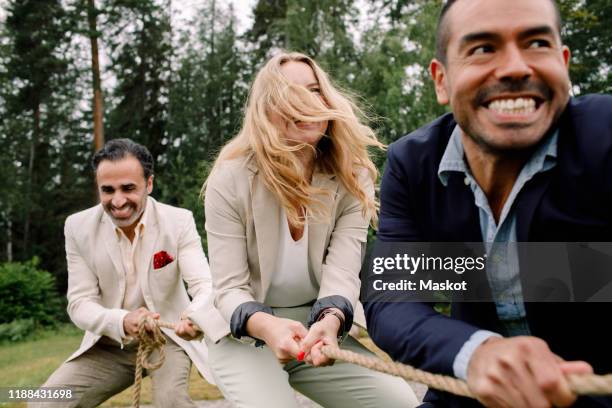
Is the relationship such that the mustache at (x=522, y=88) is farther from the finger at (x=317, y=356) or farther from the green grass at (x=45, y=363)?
the green grass at (x=45, y=363)

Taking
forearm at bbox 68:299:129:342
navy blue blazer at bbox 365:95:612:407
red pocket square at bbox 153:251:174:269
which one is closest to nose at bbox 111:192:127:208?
red pocket square at bbox 153:251:174:269

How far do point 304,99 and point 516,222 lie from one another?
1.35 m

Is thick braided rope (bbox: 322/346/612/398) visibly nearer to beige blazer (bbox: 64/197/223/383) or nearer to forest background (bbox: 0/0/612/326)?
beige blazer (bbox: 64/197/223/383)

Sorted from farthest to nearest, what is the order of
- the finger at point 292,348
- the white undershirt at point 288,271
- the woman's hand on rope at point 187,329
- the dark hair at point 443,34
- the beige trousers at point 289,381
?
the woman's hand on rope at point 187,329, the white undershirt at point 288,271, the beige trousers at point 289,381, the finger at point 292,348, the dark hair at point 443,34

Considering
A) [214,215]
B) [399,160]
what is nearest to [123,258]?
[214,215]

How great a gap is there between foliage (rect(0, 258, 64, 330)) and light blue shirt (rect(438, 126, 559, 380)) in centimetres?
1677

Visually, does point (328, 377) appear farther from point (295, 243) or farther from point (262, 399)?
point (295, 243)

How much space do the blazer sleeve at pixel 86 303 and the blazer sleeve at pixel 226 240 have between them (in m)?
1.37

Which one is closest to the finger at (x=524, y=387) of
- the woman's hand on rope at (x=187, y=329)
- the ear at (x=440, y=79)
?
the ear at (x=440, y=79)

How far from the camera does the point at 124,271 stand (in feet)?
13.8

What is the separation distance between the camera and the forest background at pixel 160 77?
18.7 meters

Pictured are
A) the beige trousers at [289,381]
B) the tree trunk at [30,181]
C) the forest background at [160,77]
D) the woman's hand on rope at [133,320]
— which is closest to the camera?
the beige trousers at [289,381]

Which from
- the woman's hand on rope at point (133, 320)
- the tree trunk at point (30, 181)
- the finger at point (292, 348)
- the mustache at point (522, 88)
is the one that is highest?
the tree trunk at point (30, 181)

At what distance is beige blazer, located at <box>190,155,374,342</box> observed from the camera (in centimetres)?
276
